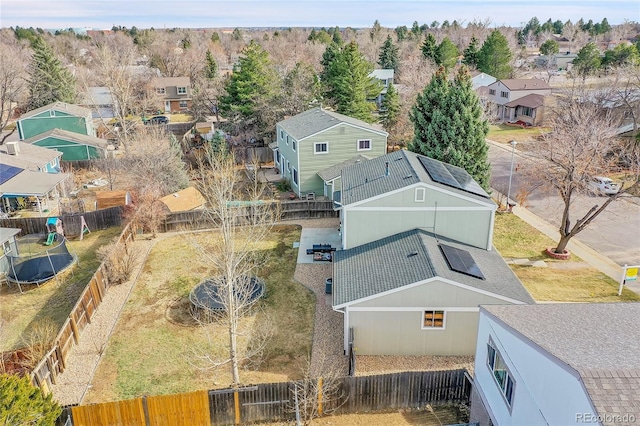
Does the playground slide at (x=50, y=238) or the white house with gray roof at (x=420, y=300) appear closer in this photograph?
the white house with gray roof at (x=420, y=300)

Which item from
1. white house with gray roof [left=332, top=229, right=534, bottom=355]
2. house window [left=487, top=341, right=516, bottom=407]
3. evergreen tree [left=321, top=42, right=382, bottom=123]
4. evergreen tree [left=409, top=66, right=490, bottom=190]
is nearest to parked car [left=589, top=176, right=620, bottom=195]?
evergreen tree [left=409, top=66, right=490, bottom=190]

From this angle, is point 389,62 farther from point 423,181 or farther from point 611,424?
point 611,424

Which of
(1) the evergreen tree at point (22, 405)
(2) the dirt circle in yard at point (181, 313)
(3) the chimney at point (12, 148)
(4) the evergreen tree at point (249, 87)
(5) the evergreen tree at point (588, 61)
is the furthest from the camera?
(5) the evergreen tree at point (588, 61)

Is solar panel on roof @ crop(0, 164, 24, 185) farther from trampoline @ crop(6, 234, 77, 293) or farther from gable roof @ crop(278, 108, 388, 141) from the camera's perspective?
gable roof @ crop(278, 108, 388, 141)

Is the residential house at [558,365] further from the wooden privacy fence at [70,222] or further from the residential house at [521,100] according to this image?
the residential house at [521,100]

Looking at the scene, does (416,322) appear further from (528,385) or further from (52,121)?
(52,121)

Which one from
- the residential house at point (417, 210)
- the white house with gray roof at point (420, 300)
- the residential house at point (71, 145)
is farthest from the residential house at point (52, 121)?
the white house with gray roof at point (420, 300)

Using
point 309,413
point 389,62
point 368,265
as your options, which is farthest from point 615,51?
point 309,413
